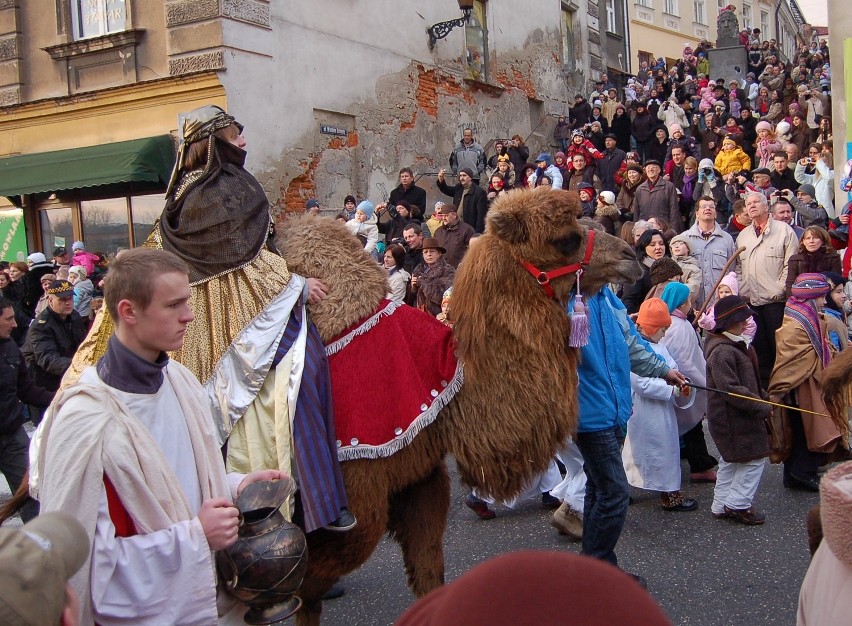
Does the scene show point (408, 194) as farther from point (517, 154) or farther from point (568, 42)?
point (568, 42)

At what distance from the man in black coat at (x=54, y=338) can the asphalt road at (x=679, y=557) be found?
394cm

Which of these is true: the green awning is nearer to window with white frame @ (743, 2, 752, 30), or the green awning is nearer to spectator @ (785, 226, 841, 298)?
spectator @ (785, 226, 841, 298)

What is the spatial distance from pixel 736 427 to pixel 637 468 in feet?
2.82

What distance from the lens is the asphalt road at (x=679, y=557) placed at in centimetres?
492

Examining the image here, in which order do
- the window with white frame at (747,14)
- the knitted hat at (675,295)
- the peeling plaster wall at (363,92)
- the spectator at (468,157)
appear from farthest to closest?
the window with white frame at (747,14) < the spectator at (468,157) < the peeling plaster wall at (363,92) < the knitted hat at (675,295)

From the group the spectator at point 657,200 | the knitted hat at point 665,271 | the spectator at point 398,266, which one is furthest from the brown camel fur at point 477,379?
the spectator at point 657,200

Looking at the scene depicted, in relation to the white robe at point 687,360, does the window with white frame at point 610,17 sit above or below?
above

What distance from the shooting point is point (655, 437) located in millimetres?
6625

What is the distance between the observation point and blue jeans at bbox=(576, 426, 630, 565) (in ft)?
15.4

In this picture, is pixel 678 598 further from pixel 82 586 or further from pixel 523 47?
pixel 523 47

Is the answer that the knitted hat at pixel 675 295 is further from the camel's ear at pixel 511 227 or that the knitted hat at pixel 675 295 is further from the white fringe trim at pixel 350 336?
the white fringe trim at pixel 350 336

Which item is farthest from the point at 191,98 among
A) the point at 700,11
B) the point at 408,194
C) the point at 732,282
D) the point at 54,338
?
the point at 700,11

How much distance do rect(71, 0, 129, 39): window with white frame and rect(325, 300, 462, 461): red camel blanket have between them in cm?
1394

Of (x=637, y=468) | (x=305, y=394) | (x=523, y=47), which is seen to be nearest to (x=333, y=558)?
(x=305, y=394)
